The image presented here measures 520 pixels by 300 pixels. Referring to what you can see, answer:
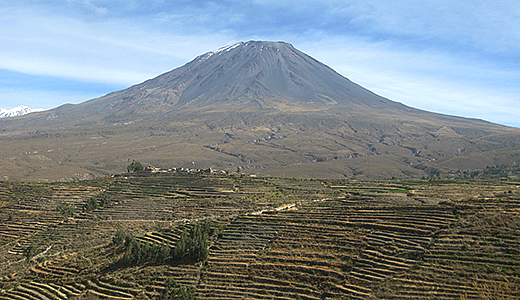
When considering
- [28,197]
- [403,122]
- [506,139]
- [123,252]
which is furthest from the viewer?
[403,122]

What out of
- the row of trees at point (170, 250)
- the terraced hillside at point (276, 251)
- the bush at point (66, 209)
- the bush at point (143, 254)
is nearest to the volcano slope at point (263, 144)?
the bush at point (66, 209)

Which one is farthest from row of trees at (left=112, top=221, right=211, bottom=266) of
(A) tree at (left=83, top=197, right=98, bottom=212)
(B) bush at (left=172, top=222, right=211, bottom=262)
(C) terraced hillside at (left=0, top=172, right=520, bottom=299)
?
(A) tree at (left=83, top=197, right=98, bottom=212)

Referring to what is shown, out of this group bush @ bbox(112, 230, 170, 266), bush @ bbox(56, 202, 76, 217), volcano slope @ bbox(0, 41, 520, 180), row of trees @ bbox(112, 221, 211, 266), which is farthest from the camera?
volcano slope @ bbox(0, 41, 520, 180)

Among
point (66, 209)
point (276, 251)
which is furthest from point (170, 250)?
point (66, 209)

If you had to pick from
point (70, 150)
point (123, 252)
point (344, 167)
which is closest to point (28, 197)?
point (123, 252)

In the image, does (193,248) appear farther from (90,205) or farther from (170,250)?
(90,205)

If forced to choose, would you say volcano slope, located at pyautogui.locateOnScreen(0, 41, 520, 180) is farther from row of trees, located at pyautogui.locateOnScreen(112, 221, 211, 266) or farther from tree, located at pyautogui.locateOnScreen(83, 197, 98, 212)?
row of trees, located at pyautogui.locateOnScreen(112, 221, 211, 266)

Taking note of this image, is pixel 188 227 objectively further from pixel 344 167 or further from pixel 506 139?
pixel 506 139
